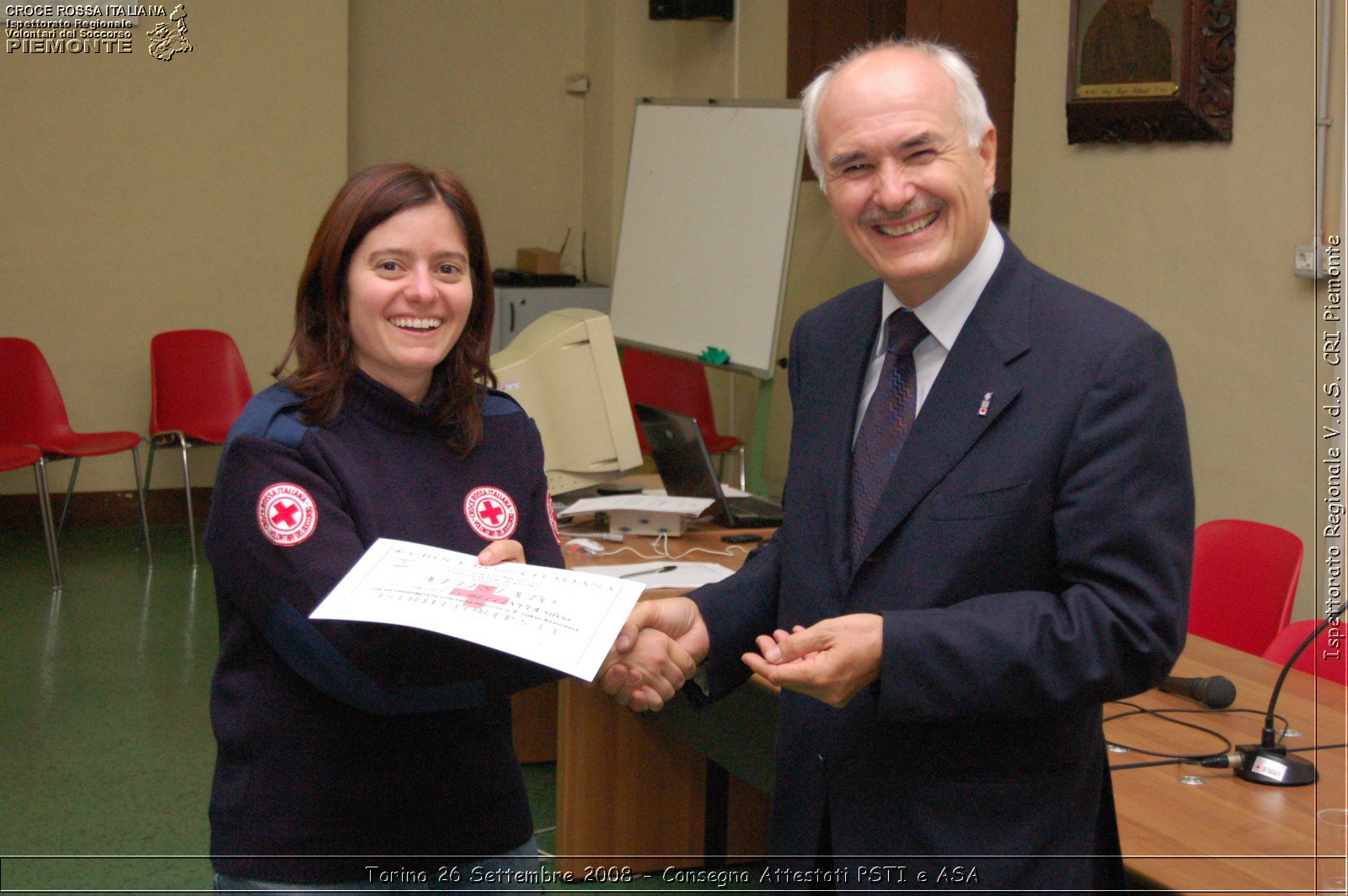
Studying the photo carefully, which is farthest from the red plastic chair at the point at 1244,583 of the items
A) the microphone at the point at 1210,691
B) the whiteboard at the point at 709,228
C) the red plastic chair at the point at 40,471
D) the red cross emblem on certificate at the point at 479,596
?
the red plastic chair at the point at 40,471

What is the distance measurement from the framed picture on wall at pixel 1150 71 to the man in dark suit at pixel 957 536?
2.81 meters

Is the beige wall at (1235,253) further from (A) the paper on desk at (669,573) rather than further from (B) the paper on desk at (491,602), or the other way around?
(B) the paper on desk at (491,602)

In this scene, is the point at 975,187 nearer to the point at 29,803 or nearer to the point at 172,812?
the point at 172,812

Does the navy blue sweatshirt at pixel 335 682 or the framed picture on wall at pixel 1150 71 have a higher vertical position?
the framed picture on wall at pixel 1150 71

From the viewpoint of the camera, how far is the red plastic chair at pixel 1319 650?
240 centimetres

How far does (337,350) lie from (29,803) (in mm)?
2740

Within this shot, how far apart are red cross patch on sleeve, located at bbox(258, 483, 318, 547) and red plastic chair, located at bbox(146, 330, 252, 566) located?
522 centimetres

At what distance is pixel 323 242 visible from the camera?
68.4 inches

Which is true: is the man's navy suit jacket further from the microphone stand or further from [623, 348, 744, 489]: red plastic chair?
[623, 348, 744, 489]: red plastic chair

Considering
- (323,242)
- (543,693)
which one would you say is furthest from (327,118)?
(323,242)

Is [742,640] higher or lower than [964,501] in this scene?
lower

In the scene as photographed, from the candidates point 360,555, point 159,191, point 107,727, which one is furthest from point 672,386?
point 360,555

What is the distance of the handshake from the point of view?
133 cm

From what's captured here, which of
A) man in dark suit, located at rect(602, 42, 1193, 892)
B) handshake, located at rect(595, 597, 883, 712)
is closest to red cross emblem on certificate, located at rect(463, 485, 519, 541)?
handshake, located at rect(595, 597, 883, 712)
